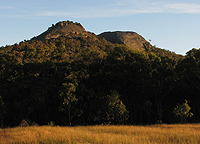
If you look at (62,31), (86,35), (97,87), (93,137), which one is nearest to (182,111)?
(97,87)

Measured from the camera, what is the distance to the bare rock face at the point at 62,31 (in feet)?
391

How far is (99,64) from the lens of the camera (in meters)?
30.9

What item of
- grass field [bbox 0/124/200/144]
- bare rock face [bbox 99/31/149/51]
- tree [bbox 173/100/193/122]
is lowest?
tree [bbox 173/100/193/122]

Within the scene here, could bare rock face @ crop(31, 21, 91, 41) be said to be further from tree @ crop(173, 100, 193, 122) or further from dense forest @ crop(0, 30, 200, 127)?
tree @ crop(173, 100, 193, 122)

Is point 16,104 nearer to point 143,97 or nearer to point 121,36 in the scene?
point 143,97

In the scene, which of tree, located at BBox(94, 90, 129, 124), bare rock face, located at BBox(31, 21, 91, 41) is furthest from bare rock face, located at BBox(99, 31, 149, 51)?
tree, located at BBox(94, 90, 129, 124)

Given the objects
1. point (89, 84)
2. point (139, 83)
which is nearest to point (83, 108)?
point (89, 84)

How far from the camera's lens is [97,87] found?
97.3 feet

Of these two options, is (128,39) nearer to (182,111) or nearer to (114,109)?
(182,111)

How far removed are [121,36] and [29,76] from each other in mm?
107926

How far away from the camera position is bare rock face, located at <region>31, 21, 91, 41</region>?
119m

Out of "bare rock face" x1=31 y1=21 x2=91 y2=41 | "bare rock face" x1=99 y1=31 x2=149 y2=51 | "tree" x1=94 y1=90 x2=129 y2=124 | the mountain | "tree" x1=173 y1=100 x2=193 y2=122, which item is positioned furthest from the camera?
"bare rock face" x1=99 y1=31 x2=149 y2=51

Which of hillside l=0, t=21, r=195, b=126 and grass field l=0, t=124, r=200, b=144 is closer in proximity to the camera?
grass field l=0, t=124, r=200, b=144

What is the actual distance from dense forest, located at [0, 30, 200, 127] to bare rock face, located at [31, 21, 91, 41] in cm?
8890
